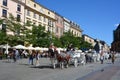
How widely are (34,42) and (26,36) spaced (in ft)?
7.71

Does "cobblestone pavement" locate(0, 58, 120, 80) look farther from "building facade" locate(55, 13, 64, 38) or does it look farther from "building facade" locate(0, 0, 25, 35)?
"building facade" locate(55, 13, 64, 38)

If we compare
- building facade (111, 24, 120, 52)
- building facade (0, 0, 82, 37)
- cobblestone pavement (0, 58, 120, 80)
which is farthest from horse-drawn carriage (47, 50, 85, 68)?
building facade (111, 24, 120, 52)

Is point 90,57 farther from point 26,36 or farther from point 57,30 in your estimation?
point 57,30

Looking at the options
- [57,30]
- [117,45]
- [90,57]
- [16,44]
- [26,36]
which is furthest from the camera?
[117,45]

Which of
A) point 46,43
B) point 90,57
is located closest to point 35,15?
point 46,43

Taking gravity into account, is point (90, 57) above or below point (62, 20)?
below

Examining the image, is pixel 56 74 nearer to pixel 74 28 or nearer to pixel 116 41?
pixel 74 28

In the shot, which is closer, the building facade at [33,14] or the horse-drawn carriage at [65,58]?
the horse-drawn carriage at [65,58]

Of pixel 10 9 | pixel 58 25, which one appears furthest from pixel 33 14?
pixel 58 25

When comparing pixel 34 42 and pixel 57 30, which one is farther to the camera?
pixel 57 30

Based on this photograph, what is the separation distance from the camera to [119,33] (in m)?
184

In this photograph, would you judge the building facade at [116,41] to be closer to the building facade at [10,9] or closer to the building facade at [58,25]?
the building facade at [58,25]

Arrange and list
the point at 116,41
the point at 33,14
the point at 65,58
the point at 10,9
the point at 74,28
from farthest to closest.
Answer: the point at 116,41
the point at 74,28
the point at 33,14
the point at 10,9
the point at 65,58

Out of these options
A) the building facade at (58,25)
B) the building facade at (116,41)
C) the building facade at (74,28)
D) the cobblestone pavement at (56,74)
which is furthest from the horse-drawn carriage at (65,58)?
the building facade at (116,41)
